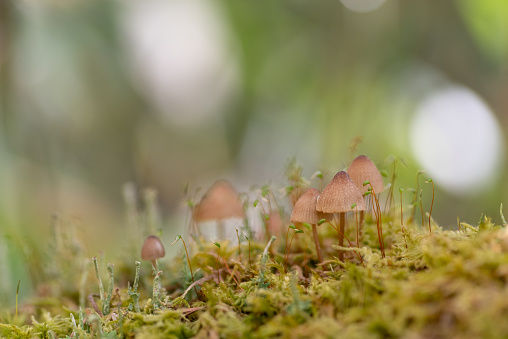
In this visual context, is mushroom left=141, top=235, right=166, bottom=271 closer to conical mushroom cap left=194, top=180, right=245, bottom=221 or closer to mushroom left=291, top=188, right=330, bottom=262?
conical mushroom cap left=194, top=180, right=245, bottom=221

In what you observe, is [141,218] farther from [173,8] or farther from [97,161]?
[173,8]

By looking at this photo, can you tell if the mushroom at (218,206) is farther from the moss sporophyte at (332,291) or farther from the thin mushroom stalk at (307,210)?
the thin mushroom stalk at (307,210)

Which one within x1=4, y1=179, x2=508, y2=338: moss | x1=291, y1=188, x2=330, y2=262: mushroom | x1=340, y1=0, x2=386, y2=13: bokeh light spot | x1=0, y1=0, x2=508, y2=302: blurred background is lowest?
x1=4, y1=179, x2=508, y2=338: moss

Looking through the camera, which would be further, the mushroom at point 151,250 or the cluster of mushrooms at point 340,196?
the mushroom at point 151,250

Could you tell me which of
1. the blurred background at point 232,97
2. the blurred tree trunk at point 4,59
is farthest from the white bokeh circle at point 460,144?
the blurred tree trunk at point 4,59

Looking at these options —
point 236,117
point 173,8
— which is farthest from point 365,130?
point 173,8

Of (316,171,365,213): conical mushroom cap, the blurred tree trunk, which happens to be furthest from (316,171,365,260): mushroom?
the blurred tree trunk
